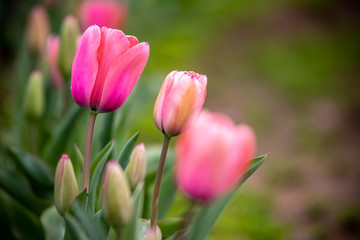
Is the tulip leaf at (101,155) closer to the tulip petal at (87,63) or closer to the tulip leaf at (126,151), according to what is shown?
the tulip leaf at (126,151)

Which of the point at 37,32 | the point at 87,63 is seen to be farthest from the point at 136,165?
the point at 37,32

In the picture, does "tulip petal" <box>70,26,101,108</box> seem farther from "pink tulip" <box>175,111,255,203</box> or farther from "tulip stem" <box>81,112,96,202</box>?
"pink tulip" <box>175,111,255,203</box>

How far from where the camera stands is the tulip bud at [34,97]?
108 centimetres

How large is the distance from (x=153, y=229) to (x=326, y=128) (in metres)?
1.89

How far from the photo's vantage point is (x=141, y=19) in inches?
114

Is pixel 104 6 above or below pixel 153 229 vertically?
above

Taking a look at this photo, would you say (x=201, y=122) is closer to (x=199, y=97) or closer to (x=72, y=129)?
(x=199, y=97)

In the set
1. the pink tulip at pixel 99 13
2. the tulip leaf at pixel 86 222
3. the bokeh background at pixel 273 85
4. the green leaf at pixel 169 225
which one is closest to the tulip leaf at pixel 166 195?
the green leaf at pixel 169 225

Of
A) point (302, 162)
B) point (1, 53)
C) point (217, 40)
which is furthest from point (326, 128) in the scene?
point (1, 53)

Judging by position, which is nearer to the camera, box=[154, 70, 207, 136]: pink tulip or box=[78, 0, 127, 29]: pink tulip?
box=[154, 70, 207, 136]: pink tulip

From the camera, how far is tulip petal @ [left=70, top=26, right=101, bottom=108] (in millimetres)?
636

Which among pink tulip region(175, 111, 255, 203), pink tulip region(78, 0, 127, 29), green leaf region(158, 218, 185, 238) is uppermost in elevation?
pink tulip region(78, 0, 127, 29)

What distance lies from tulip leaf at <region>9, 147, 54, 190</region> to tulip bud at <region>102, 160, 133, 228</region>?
51 cm

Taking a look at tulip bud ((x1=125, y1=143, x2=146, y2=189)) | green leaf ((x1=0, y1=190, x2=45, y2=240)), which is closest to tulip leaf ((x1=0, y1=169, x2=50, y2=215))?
green leaf ((x1=0, y1=190, x2=45, y2=240))
